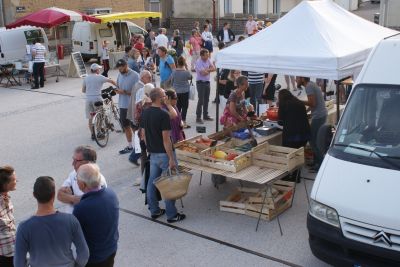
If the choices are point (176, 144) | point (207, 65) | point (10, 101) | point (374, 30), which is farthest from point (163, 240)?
point (10, 101)

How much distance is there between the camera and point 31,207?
7703 mm

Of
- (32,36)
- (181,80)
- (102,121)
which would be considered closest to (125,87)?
(102,121)

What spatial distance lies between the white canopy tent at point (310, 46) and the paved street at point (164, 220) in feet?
6.59

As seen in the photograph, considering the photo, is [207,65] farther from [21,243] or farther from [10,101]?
[21,243]

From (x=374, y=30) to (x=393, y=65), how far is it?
3.67 meters

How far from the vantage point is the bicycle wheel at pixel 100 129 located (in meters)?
10.6

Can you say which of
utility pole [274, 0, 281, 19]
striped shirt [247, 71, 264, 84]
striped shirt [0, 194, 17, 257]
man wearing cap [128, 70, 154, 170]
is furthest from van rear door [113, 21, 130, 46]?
utility pole [274, 0, 281, 19]

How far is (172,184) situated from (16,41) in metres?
15.6

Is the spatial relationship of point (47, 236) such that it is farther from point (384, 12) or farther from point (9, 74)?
point (384, 12)

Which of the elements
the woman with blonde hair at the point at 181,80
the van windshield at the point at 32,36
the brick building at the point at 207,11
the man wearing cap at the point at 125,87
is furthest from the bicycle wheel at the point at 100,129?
the brick building at the point at 207,11

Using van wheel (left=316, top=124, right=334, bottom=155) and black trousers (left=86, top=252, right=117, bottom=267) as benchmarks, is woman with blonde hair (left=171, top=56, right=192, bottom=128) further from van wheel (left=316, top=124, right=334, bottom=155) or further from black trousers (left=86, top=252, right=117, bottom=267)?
black trousers (left=86, top=252, right=117, bottom=267)

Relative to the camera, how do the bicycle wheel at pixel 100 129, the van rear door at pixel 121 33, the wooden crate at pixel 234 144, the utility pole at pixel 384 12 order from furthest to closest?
1. the van rear door at pixel 121 33
2. the utility pole at pixel 384 12
3. the bicycle wheel at pixel 100 129
4. the wooden crate at pixel 234 144

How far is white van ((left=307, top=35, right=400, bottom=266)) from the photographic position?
15.2ft

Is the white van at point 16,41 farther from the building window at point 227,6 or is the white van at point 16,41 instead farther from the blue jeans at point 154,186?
the building window at point 227,6
